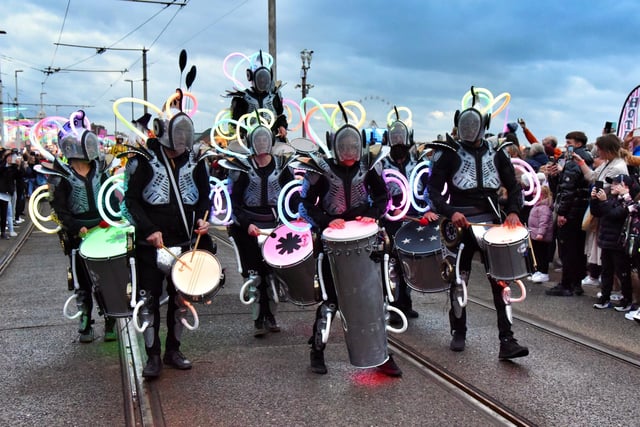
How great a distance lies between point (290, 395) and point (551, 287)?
17.0 feet

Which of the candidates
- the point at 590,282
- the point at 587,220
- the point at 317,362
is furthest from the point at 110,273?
the point at 590,282

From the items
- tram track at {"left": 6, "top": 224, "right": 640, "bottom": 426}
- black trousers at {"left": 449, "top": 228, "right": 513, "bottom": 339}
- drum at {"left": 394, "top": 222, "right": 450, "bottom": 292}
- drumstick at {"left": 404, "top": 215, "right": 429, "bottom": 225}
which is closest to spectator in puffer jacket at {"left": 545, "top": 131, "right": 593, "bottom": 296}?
tram track at {"left": 6, "top": 224, "right": 640, "bottom": 426}

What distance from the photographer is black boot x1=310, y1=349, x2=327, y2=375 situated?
185 inches

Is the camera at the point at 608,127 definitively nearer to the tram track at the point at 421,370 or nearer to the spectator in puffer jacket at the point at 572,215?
the spectator in puffer jacket at the point at 572,215

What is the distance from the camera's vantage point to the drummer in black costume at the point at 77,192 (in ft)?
17.9

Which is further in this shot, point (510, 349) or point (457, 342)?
point (457, 342)

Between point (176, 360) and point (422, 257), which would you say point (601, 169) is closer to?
point (422, 257)

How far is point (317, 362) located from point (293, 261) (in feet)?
3.51

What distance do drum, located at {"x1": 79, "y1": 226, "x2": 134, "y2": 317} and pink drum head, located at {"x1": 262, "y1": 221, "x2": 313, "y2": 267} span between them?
1.28 metres

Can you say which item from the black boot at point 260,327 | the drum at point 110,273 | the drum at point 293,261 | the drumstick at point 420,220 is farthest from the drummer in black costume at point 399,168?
the drum at point 110,273

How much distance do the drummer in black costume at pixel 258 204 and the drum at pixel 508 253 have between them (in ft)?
7.09

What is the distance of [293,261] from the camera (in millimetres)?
5445

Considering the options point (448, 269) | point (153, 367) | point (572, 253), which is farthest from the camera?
point (572, 253)

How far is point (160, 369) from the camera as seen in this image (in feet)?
15.2
